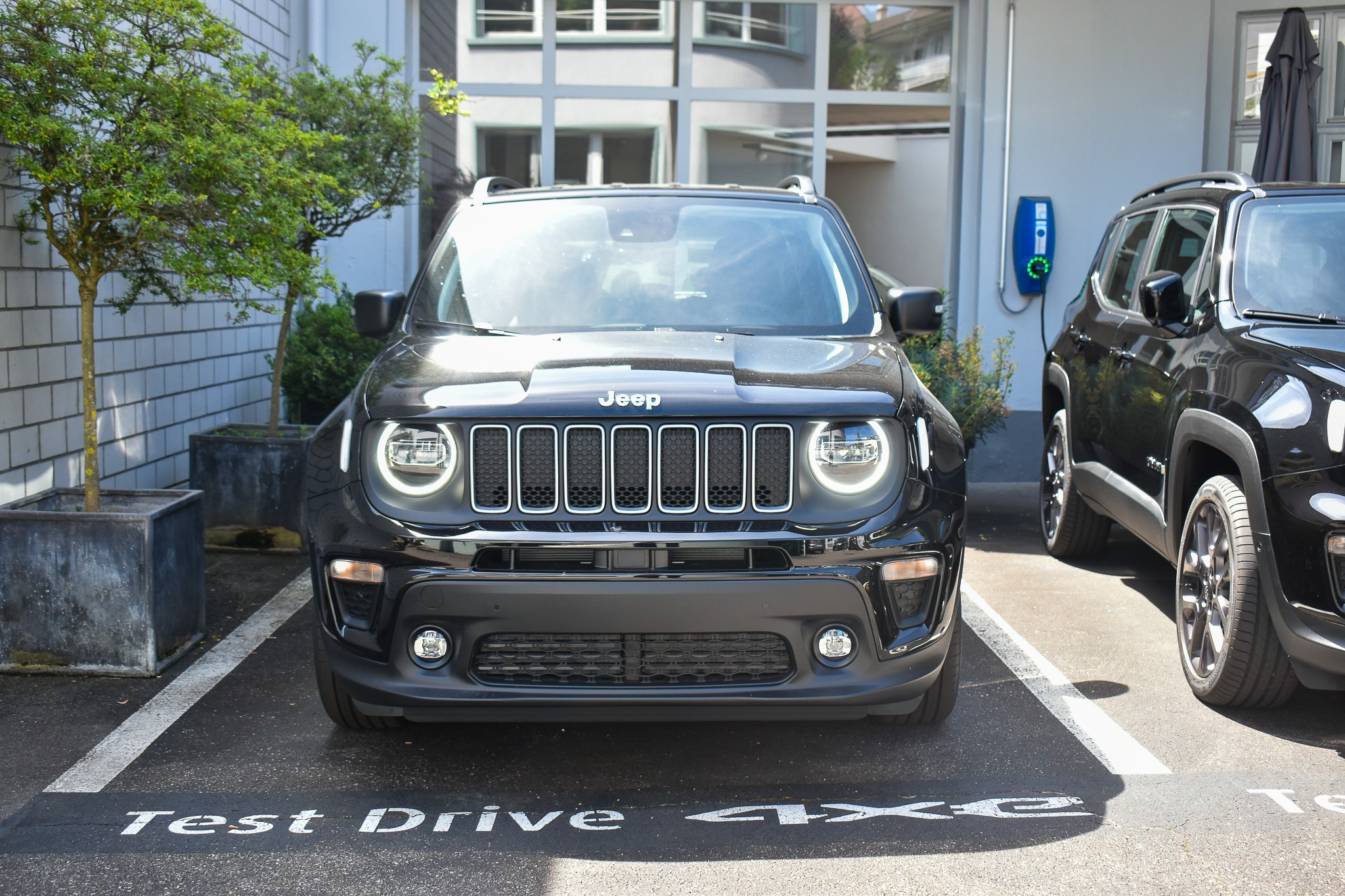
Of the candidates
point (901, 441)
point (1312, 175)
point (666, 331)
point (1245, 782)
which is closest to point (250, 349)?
point (666, 331)

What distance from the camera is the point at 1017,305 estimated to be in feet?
33.1

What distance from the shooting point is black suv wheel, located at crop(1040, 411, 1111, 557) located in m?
6.65

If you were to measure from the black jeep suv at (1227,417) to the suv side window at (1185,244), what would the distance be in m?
0.01

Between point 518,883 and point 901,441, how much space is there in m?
1.51

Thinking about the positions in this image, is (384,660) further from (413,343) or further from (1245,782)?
(1245,782)

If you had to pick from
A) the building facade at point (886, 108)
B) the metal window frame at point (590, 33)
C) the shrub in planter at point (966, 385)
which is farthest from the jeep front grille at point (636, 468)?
the metal window frame at point (590, 33)

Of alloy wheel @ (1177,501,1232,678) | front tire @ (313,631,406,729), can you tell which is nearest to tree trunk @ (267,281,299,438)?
front tire @ (313,631,406,729)

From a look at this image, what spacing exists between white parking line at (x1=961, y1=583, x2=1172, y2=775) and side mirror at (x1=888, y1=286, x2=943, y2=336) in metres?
1.35

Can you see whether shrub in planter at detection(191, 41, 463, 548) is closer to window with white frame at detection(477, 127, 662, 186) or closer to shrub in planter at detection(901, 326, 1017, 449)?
window with white frame at detection(477, 127, 662, 186)

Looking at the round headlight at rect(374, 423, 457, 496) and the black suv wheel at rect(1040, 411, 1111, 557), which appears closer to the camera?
the round headlight at rect(374, 423, 457, 496)

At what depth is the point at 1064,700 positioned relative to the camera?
4664 millimetres

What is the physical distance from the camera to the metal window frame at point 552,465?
352 centimetres

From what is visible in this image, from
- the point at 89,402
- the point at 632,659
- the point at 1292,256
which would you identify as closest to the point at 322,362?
the point at 89,402

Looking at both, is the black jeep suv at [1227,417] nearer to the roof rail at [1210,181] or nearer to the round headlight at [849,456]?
the roof rail at [1210,181]
